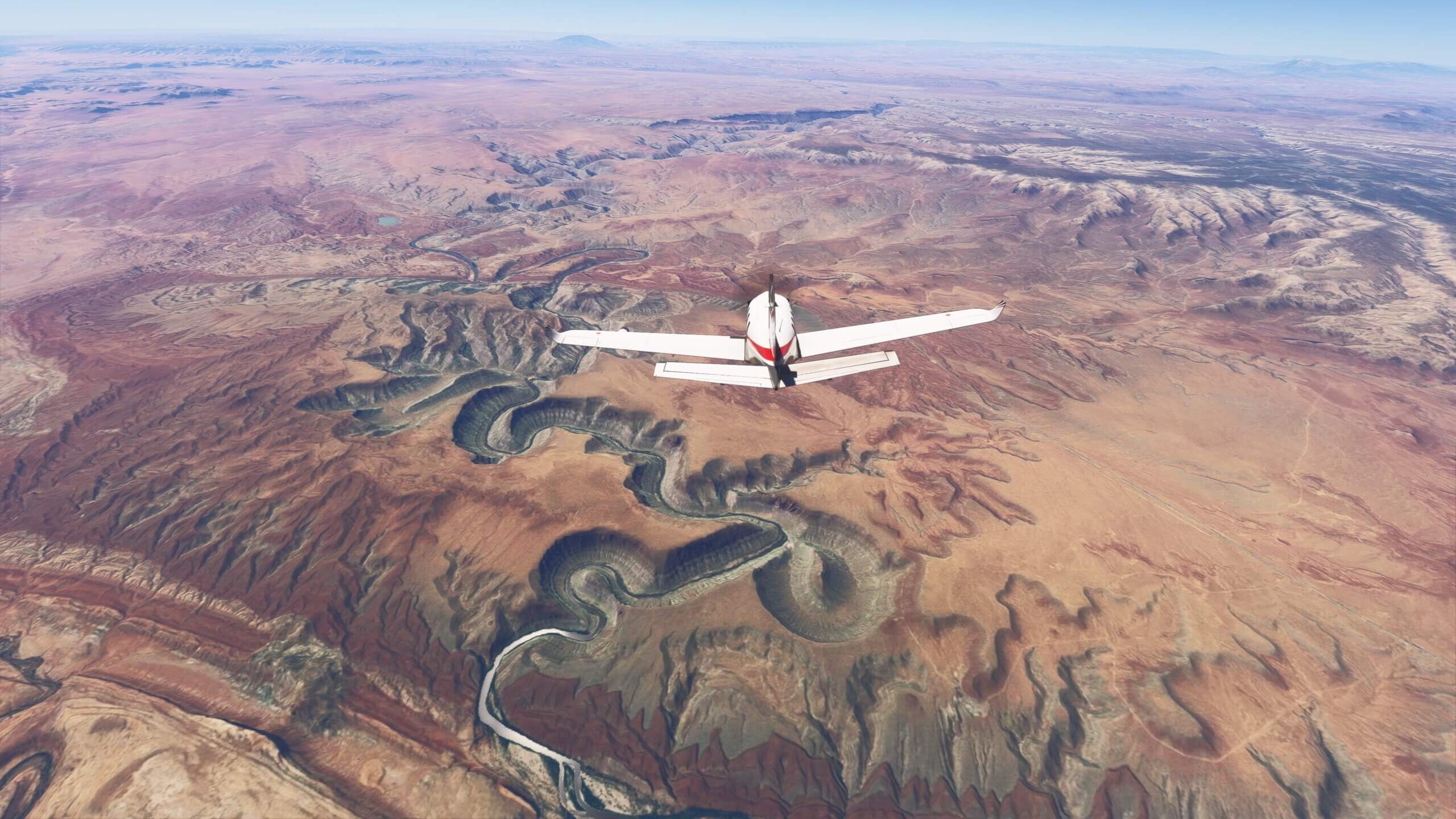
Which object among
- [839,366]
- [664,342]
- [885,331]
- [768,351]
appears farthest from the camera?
[885,331]

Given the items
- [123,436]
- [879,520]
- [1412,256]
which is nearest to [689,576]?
[879,520]

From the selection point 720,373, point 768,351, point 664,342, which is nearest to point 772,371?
point 768,351

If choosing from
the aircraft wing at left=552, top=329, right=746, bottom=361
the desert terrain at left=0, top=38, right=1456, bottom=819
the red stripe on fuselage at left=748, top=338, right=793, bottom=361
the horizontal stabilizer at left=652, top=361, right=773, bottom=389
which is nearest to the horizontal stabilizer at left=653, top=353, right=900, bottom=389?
the horizontal stabilizer at left=652, top=361, right=773, bottom=389

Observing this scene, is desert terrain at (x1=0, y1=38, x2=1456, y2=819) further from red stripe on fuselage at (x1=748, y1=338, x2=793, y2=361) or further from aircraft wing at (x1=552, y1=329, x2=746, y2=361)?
aircraft wing at (x1=552, y1=329, x2=746, y2=361)

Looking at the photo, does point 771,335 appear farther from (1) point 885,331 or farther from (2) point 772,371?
(1) point 885,331

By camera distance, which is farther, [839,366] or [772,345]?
[772,345]

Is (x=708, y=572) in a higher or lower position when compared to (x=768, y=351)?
lower

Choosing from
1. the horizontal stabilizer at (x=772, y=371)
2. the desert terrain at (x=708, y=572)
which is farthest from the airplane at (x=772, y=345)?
the desert terrain at (x=708, y=572)
